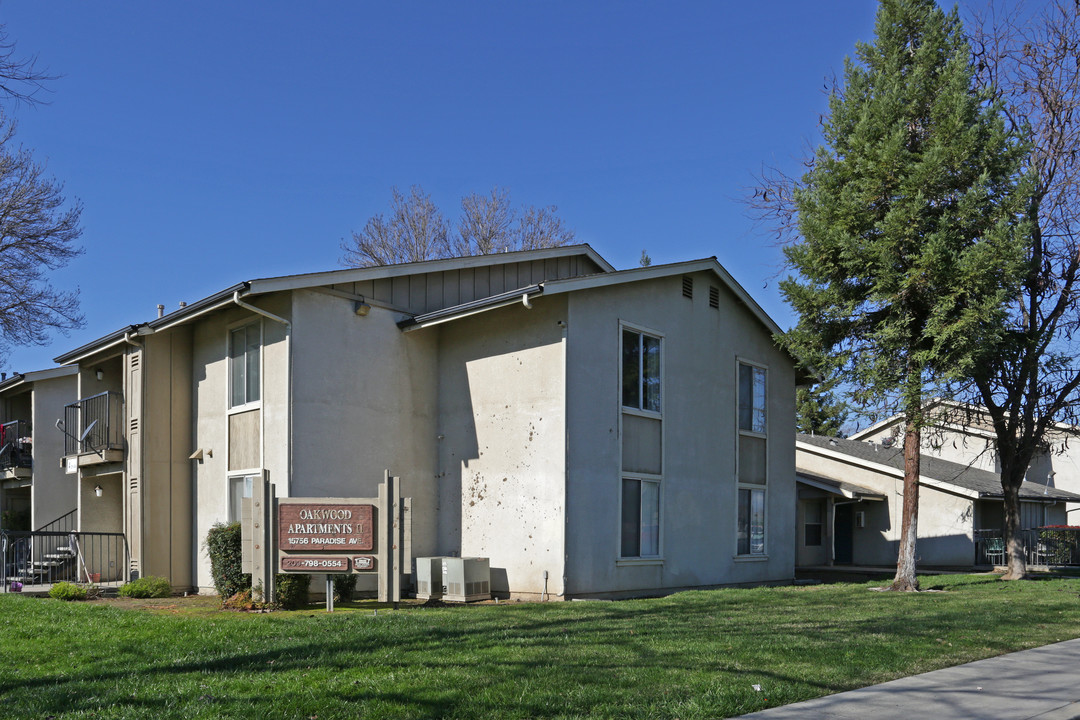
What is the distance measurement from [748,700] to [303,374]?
1072 centimetres

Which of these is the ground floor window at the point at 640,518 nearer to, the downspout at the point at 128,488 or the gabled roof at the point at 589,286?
the gabled roof at the point at 589,286

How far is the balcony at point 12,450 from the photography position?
90.2ft

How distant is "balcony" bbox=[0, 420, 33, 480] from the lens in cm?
2748

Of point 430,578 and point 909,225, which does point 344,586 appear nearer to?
point 430,578

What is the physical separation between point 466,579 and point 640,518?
12.0 feet

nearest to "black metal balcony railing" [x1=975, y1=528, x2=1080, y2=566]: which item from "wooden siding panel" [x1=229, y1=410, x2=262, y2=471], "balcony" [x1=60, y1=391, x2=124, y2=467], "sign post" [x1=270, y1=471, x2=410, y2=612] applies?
"sign post" [x1=270, y1=471, x2=410, y2=612]

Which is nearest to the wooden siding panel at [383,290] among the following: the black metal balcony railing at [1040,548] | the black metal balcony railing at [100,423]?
the black metal balcony railing at [100,423]

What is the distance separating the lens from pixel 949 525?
3072 centimetres

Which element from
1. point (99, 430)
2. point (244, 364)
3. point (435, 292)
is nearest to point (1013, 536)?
point (435, 292)

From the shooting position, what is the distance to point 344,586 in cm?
1495

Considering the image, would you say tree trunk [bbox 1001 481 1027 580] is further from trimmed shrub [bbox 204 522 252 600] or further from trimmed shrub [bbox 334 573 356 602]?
trimmed shrub [bbox 204 522 252 600]

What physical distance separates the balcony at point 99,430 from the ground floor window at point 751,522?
13305 mm

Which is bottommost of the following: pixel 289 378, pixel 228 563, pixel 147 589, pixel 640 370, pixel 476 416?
pixel 147 589

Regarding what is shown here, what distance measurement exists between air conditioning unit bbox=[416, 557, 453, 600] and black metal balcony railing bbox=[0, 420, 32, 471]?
56.0 feet
